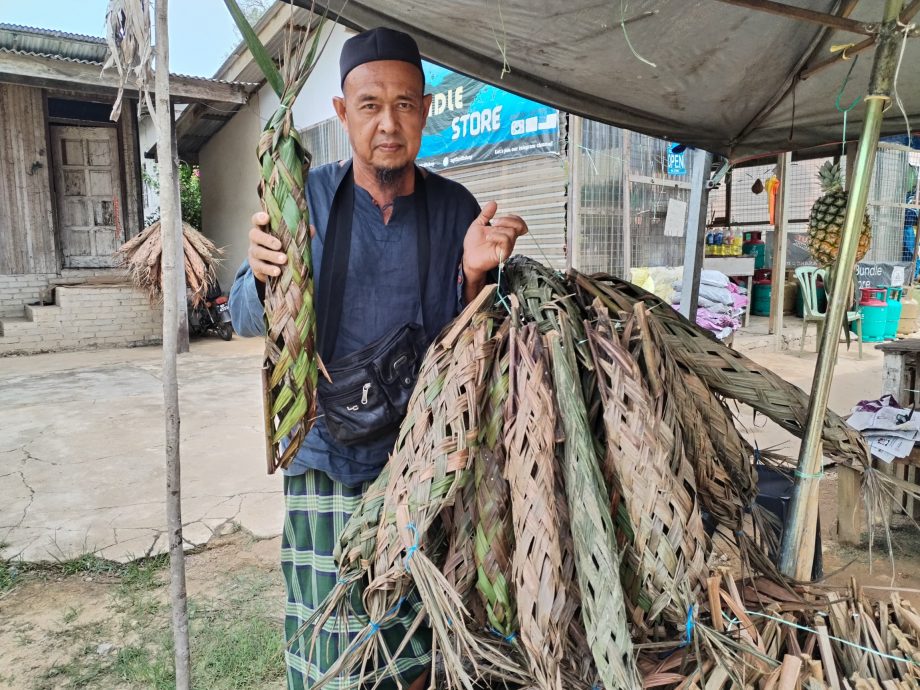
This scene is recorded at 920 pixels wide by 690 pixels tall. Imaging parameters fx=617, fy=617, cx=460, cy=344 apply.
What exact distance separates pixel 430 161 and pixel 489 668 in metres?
7.37

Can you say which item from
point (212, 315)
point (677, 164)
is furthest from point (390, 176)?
point (212, 315)

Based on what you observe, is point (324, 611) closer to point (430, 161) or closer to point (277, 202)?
point (277, 202)

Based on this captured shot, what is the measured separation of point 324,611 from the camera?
3.33ft

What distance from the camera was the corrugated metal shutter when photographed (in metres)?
6.33

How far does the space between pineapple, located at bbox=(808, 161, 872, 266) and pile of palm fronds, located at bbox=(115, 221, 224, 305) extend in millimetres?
7470

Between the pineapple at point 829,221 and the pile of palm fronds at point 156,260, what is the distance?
294 inches

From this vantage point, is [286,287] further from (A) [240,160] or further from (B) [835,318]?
(A) [240,160]

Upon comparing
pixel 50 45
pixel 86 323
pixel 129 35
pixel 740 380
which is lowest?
pixel 86 323

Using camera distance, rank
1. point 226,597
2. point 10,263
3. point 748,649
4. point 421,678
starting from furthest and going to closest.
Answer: point 10,263
point 226,597
point 421,678
point 748,649

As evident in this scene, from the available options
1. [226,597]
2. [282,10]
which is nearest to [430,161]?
[282,10]

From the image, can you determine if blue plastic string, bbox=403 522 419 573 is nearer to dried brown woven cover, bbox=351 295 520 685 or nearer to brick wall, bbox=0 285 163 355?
dried brown woven cover, bbox=351 295 520 685

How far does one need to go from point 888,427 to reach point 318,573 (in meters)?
2.68

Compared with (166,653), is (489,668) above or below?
above

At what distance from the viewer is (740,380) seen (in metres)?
1.26
